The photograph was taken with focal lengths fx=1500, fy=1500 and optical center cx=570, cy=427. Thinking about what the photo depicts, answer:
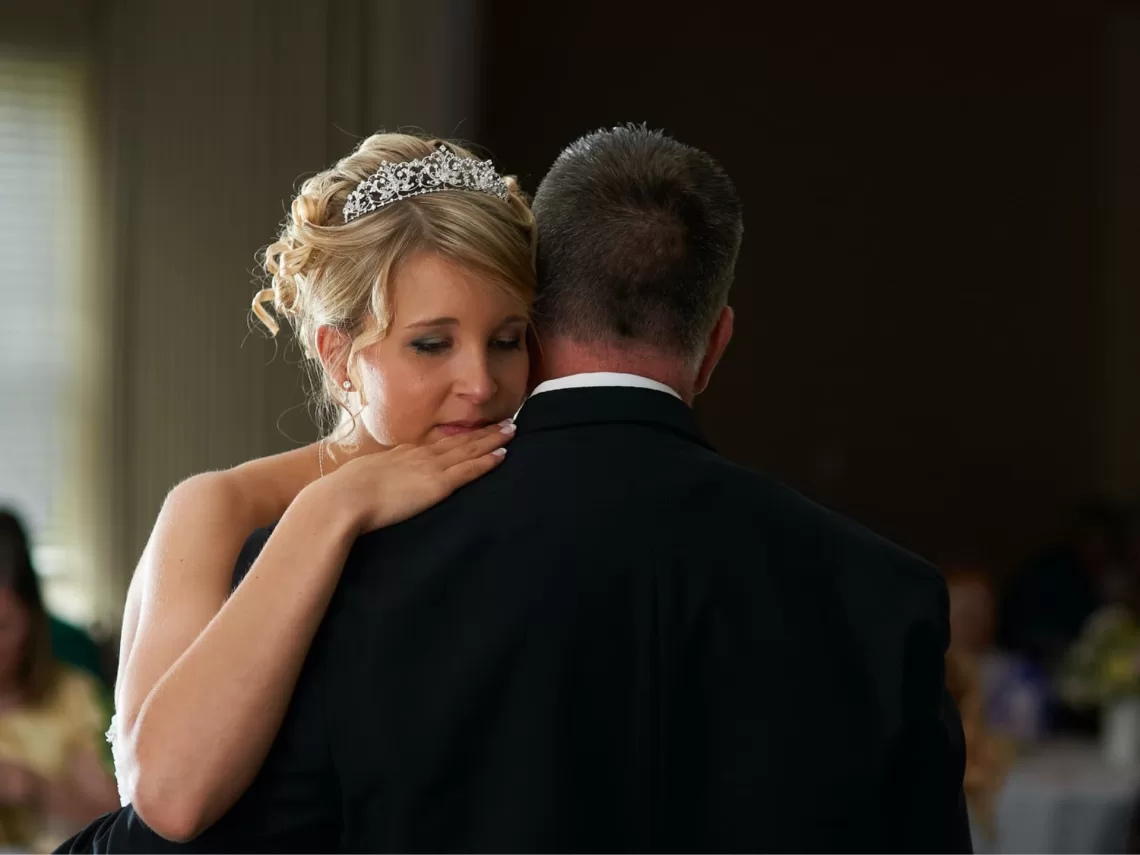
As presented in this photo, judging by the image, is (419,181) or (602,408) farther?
(419,181)

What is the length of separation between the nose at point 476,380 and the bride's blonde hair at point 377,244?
0.08m

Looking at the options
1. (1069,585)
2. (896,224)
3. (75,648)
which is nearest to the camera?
(75,648)

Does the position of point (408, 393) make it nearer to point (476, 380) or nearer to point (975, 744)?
point (476, 380)

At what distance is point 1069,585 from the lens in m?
6.99

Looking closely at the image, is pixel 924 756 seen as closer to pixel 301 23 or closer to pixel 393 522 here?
pixel 393 522

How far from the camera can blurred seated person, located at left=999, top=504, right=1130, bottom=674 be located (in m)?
6.90

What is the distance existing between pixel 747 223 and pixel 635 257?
639 cm

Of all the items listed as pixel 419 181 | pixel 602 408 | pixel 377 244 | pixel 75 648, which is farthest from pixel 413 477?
pixel 75 648

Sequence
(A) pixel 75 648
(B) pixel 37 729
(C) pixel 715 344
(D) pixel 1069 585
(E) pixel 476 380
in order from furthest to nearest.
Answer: (D) pixel 1069 585
(A) pixel 75 648
(B) pixel 37 729
(E) pixel 476 380
(C) pixel 715 344

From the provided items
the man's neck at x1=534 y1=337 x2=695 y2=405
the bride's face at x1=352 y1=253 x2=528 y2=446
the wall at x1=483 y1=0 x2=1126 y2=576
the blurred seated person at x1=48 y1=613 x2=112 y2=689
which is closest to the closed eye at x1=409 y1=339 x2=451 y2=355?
the bride's face at x1=352 y1=253 x2=528 y2=446

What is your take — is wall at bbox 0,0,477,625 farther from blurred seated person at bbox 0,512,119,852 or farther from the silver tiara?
the silver tiara

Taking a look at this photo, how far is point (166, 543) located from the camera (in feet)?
5.76

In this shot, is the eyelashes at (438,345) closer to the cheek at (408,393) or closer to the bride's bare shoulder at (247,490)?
the cheek at (408,393)

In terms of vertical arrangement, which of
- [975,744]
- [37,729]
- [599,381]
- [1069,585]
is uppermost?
[599,381]
